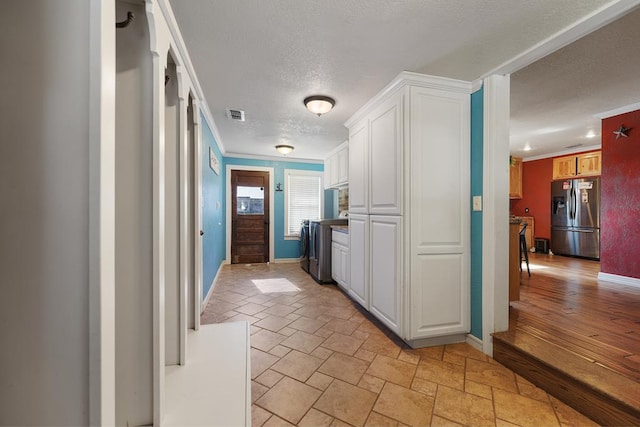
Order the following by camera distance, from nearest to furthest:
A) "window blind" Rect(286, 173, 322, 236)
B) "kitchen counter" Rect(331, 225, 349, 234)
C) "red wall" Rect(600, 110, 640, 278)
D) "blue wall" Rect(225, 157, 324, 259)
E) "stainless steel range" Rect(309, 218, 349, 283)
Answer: "red wall" Rect(600, 110, 640, 278) → "kitchen counter" Rect(331, 225, 349, 234) → "stainless steel range" Rect(309, 218, 349, 283) → "blue wall" Rect(225, 157, 324, 259) → "window blind" Rect(286, 173, 322, 236)

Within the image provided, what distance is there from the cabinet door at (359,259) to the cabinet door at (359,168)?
141mm

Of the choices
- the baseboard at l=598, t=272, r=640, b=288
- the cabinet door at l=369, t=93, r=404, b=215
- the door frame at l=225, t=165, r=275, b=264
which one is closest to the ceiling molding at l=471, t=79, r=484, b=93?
the cabinet door at l=369, t=93, r=404, b=215

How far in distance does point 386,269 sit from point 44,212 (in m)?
2.26

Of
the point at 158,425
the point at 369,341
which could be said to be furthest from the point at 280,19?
the point at 369,341

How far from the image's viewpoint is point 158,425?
108 cm

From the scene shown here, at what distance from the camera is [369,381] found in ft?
5.76

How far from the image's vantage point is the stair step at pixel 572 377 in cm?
137

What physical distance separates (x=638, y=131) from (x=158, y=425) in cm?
538

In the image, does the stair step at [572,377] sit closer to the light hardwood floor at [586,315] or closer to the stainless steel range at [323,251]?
the light hardwood floor at [586,315]

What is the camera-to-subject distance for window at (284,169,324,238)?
19.3ft

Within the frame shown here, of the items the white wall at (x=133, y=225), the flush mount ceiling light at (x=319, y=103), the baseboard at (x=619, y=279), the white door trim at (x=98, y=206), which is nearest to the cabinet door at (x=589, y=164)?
the baseboard at (x=619, y=279)

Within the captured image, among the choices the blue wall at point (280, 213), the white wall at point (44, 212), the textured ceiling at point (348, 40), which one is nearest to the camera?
the white wall at point (44, 212)

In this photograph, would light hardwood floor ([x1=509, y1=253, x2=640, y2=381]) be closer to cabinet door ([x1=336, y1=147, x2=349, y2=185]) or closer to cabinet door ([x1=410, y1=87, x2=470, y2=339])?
cabinet door ([x1=410, y1=87, x2=470, y2=339])

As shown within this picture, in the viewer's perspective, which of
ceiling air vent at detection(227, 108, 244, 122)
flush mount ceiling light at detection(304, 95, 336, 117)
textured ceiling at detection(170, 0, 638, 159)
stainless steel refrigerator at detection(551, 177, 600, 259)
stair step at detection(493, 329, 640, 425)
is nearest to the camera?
stair step at detection(493, 329, 640, 425)
